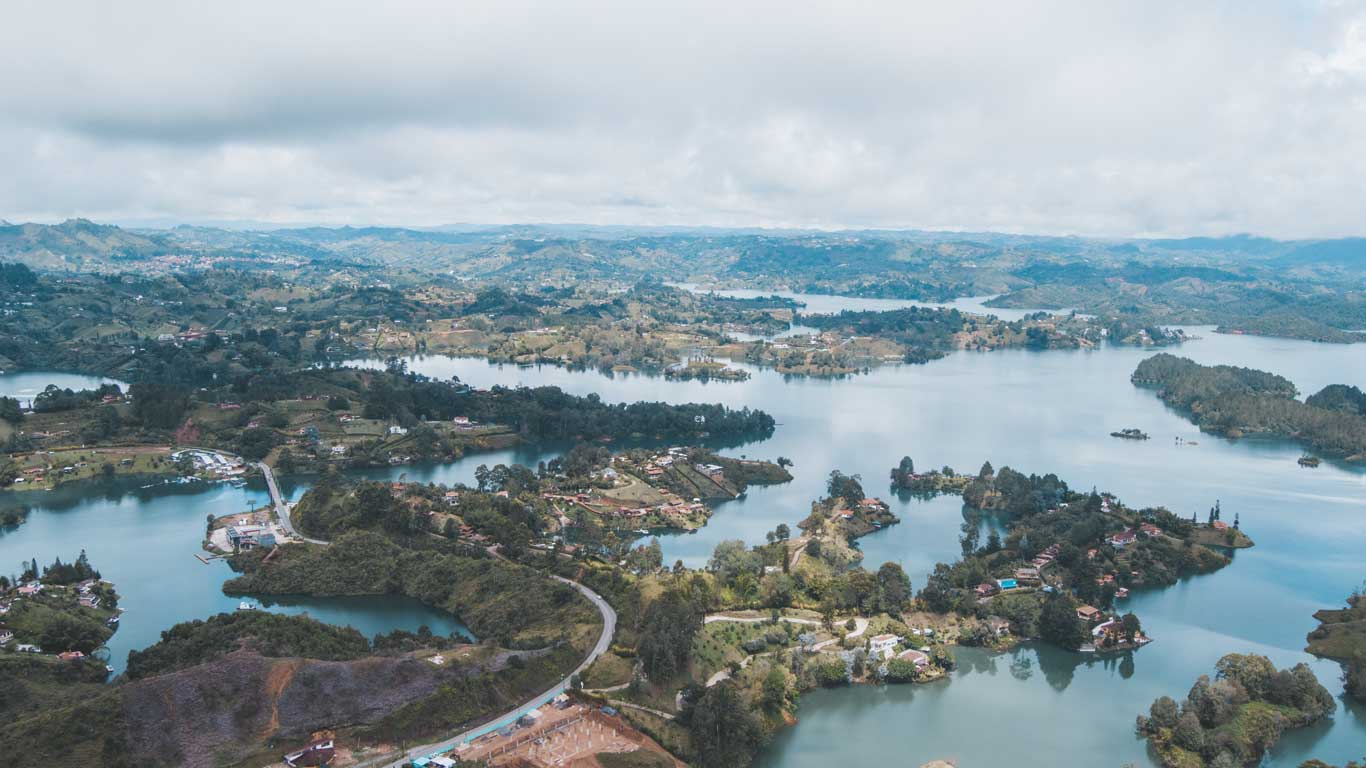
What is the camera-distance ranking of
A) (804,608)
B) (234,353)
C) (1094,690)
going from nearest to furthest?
(1094,690) → (804,608) → (234,353)

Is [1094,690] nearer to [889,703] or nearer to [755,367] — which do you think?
[889,703]

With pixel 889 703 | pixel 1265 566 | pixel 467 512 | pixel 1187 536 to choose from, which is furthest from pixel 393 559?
pixel 1265 566

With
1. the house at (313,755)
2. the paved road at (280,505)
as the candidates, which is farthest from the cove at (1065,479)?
the paved road at (280,505)

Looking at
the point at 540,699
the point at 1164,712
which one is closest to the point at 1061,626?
the point at 1164,712

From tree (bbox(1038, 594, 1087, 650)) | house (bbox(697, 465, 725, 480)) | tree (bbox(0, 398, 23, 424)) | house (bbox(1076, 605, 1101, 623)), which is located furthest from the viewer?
tree (bbox(0, 398, 23, 424))

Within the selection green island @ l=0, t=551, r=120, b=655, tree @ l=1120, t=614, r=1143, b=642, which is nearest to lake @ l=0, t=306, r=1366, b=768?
tree @ l=1120, t=614, r=1143, b=642

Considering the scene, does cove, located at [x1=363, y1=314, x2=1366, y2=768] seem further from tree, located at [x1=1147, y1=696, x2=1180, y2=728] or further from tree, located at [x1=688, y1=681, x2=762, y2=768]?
tree, located at [x1=688, y1=681, x2=762, y2=768]

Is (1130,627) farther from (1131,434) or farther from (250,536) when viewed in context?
(250,536)

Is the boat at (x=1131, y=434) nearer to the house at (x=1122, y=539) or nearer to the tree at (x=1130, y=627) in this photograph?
the house at (x=1122, y=539)
